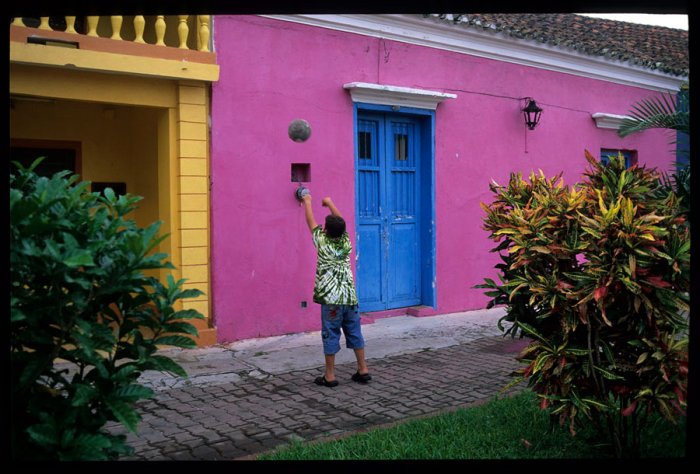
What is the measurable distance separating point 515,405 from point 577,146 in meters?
7.07

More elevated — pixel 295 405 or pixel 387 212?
pixel 387 212

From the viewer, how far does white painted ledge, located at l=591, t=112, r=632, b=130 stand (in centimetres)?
1124

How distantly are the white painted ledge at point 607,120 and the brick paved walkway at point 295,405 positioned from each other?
6.10 meters

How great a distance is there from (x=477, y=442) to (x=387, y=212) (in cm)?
489

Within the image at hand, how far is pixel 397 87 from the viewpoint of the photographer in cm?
864

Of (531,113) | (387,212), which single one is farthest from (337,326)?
(531,113)

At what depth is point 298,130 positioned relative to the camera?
782cm

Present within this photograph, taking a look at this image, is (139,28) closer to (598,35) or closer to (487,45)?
(487,45)

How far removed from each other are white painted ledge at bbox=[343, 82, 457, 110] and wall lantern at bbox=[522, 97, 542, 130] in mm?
1510

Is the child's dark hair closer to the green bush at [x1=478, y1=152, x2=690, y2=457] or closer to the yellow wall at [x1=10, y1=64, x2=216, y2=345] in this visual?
the green bush at [x1=478, y1=152, x2=690, y2=457]

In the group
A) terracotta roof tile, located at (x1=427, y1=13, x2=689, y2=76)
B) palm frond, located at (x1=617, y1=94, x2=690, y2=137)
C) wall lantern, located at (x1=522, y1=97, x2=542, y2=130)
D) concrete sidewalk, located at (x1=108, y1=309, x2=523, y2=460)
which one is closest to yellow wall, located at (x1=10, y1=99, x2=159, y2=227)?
concrete sidewalk, located at (x1=108, y1=309, x2=523, y2=460)

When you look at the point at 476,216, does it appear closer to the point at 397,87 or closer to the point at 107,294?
the point at 397,87

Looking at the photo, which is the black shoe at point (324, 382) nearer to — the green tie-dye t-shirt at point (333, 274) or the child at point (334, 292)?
the child at point (334, 292)

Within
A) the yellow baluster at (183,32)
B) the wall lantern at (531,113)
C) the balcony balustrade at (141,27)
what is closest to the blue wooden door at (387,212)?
the wall lantern at (531,113)
